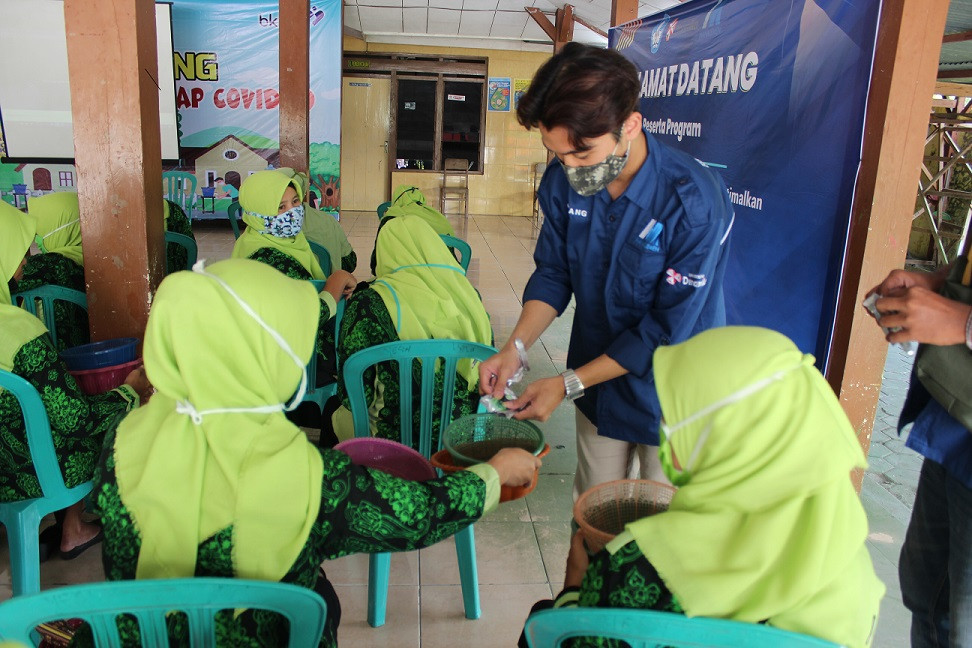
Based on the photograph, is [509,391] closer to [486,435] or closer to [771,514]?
[486,435]

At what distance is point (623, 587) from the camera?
3.41ft

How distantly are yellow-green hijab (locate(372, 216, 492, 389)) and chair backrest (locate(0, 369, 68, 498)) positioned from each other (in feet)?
3.18

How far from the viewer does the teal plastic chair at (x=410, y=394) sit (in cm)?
206

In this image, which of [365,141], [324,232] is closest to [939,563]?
[324,232]

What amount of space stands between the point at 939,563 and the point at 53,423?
2.09 meters

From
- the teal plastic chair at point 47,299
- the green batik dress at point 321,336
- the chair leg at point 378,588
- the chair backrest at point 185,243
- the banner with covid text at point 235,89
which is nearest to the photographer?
the chair leg at point 378,588

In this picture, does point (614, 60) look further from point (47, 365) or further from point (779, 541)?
point (47, 365)

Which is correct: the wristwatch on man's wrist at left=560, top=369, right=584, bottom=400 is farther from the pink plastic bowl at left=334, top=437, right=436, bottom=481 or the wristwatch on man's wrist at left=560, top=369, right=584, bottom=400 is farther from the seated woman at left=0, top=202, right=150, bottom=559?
the seated woman at left=0, top=202, right=150, bottom=559

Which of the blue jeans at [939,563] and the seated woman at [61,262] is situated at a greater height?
the seated woman at [61,262]

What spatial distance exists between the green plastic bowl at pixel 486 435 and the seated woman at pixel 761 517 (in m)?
0.54

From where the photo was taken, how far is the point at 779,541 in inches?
38.3

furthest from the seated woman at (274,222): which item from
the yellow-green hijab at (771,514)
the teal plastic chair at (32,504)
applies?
the yellow-green hijab at (771,514)

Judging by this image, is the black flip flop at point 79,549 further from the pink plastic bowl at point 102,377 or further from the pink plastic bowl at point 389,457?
the pink plastic bowl at point 389,457

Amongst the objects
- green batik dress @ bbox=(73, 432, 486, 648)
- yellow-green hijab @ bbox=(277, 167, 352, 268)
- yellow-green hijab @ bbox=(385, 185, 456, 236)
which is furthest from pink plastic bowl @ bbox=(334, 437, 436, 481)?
yellow-green hijab @ bbox=(385, 185, 456, 236)
